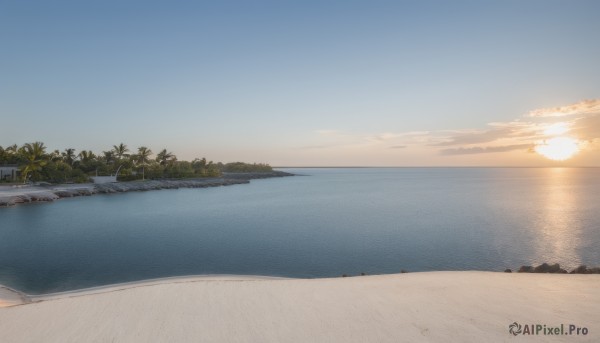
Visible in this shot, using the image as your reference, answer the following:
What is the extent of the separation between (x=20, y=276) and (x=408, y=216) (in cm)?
3314

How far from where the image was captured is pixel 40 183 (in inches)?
2237

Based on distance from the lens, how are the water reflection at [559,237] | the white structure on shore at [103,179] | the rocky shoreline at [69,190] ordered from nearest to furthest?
the water reflection at [559,237], the rocky shoreline at [69,190], the white structure on shore at [103,179]

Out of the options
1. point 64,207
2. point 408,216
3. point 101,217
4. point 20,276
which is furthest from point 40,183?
point 408,216

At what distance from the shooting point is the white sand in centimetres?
664

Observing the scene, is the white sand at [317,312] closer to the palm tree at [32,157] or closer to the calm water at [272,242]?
the calm water at [272,242]

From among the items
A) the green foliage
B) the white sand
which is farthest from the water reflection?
the green foliage

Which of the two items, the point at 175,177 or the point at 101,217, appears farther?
the point at 175,177

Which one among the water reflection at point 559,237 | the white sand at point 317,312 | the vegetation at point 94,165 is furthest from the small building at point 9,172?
the water reflection at point 559,237

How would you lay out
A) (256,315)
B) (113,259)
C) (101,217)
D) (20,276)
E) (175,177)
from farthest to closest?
(175,177) < (101,217) < (113,259) < (20,276) < (256,315)

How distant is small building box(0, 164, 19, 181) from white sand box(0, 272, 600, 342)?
213ft

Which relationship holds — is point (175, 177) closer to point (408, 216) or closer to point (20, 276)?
point (408, 216)

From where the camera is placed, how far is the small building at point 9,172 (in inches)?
2226

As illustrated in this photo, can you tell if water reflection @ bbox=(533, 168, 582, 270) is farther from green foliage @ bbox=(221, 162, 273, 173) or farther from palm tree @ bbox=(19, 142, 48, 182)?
green foliage @ bbox=(221, 162, 273, 173)

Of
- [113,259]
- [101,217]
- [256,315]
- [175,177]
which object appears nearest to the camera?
[256,315]
